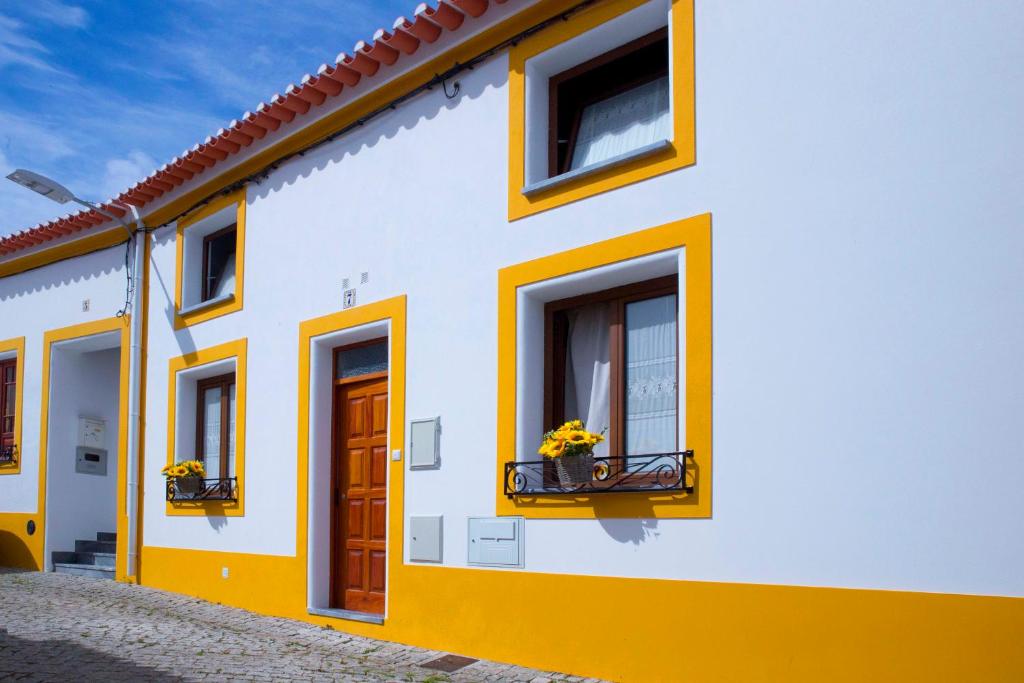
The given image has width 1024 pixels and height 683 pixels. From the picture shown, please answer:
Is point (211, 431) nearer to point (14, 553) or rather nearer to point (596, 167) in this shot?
point (14, 553)

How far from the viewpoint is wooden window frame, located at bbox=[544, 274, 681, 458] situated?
7.11 m

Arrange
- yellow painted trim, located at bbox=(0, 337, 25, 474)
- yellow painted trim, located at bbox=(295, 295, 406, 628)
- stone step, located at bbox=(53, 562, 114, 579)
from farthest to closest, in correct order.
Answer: yellow painted trim, located at bbox=(0, 337, 25, 474) → stone step, located at bbox=(53, 562, 114, 579) → yellow painted trim, located at bbox=(295, 295, 406, 628)

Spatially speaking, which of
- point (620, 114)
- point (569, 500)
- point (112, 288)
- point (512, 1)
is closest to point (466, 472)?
point (569, 500)

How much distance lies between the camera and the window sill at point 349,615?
342 inches

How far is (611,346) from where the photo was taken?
7.31 m

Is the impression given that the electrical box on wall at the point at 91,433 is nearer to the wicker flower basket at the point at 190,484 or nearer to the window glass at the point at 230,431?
the wicker flower basket at the point at 190,484

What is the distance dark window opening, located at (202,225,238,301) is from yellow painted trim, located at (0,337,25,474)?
13.8 feet

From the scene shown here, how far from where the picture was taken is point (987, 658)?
4.98 metres

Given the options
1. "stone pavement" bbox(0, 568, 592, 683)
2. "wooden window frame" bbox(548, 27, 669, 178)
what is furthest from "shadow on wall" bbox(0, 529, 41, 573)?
"wooden window frame" bbox(548, 27, 669, 178)

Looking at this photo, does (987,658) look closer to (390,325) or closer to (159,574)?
(390,325)

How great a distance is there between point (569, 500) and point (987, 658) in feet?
9.36

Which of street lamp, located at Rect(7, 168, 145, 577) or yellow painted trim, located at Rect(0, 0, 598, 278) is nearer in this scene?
yellow painted trim, located at Rect(0, 0, 598, 278)

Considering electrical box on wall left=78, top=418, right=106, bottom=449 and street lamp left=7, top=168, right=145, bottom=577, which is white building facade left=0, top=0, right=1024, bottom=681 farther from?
electrical box on wall left=78, top=418, right=106, bottom=449

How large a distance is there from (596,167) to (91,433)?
986 centimetres
